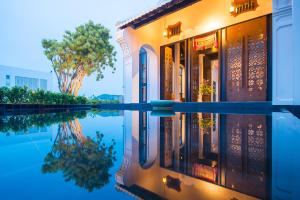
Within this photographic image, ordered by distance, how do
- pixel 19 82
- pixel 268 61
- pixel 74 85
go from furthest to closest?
1. pixel 19 82
2. pixel 74 85
3. pixel 268 61

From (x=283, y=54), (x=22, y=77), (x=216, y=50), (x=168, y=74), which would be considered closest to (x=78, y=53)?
(x=168, y=74)

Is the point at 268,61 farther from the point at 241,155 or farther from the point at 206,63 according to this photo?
the point at 241,155

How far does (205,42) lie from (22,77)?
95.2ft

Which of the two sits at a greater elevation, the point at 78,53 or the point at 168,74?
the point at 78,53

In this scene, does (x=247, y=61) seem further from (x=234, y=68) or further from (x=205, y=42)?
(x=205, y=42)

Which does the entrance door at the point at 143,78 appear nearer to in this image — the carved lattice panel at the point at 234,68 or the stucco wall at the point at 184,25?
the stucco wall at the point at 184,25

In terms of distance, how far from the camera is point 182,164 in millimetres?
708

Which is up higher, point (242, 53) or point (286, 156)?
point (242, 53)

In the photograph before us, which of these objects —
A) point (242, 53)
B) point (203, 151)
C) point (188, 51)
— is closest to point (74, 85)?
point (188, 51)

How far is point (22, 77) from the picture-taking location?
96.1 ft

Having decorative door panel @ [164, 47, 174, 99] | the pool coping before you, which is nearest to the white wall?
the pool coping

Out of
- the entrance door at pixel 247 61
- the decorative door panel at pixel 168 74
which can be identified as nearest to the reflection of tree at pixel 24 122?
the entrance door at pixel 247 61

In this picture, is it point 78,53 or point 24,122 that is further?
point 78,53

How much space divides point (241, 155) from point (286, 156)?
5.7 inches
